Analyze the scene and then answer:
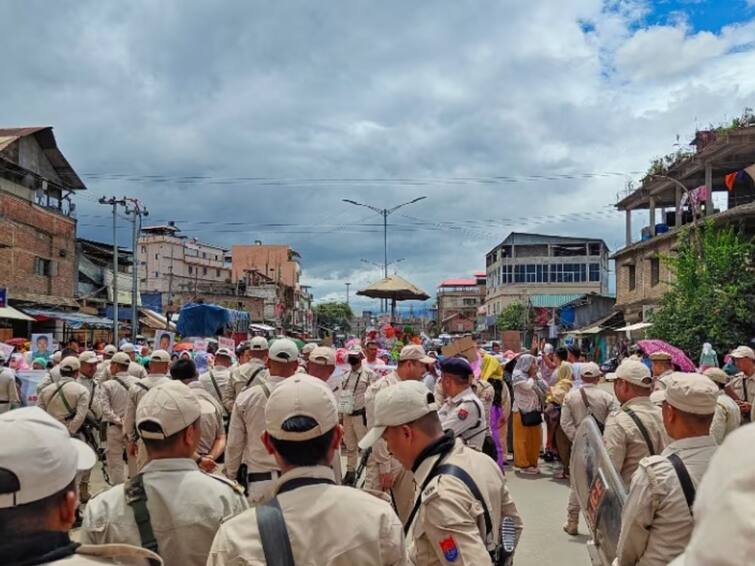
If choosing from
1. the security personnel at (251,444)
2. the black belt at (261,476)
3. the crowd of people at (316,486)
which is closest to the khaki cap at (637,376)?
the crowd of people at (316,486)

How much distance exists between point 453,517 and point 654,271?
114ft

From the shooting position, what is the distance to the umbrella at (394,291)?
2178cm

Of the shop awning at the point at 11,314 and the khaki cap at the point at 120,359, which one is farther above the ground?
the shop awning at the point at 11,314

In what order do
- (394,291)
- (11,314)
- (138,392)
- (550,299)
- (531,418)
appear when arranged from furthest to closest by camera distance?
1. (550,299)
2. (11,314)
3. (394,291)
4. (531,418)
5. (138,392)

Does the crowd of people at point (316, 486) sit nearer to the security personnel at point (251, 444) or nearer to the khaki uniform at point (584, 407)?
the security personnel at point (251, 444)

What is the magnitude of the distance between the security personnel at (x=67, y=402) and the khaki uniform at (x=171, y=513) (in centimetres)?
559

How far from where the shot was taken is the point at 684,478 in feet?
10.4

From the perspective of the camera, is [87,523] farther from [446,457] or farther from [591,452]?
[591,452]

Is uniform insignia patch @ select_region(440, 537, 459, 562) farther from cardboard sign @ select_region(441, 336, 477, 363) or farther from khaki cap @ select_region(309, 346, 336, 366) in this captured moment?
cardboard sign @ select_region(441, 336, 477, 363)

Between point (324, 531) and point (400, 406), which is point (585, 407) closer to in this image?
point (400, 406)

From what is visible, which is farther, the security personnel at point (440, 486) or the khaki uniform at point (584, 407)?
the khaki uniform at point (584, 407)

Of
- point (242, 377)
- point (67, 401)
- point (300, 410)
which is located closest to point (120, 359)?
point (67, 401)

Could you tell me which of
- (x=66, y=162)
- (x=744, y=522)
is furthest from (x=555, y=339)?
(x=744, y=522)

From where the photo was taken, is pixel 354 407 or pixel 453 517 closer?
pixel 453 517
